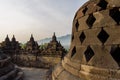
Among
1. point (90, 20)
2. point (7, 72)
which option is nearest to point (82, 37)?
point (90, 20)

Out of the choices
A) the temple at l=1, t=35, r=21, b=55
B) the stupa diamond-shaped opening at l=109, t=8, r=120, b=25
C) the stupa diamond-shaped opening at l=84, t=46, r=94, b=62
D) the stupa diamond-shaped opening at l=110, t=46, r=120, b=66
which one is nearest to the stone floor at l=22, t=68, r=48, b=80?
the stupa diamond-shaped opening at l=84, t=46, r=94, b=62

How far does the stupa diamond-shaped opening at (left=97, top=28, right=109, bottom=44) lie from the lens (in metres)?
4.94

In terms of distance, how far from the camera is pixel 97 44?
505 centimetres

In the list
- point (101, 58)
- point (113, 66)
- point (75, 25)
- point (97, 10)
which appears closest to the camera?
point (113, 66)

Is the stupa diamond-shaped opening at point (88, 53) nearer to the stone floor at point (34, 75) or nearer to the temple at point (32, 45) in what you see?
the stone floor at point (34, 75)

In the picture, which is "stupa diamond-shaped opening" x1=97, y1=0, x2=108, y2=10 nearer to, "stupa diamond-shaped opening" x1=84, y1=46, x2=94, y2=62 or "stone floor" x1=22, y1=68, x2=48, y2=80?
"stupa diamond-shaped opening" x1=84, y1=46, x2=94, y2=62

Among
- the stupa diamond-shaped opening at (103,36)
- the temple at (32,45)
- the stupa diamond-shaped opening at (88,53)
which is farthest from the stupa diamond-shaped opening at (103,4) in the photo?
the temple at (32,45)

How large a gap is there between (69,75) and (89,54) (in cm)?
96

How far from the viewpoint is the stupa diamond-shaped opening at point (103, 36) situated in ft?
16.2

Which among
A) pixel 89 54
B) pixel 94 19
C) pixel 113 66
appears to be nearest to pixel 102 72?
pixel 113 66

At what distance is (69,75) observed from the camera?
5641 millimetres

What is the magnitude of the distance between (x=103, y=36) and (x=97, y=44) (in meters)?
0.29

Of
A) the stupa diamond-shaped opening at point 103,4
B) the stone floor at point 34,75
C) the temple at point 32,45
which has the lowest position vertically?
the stone floor at point 34,75

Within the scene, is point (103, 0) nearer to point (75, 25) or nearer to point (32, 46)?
point (75, 25)
